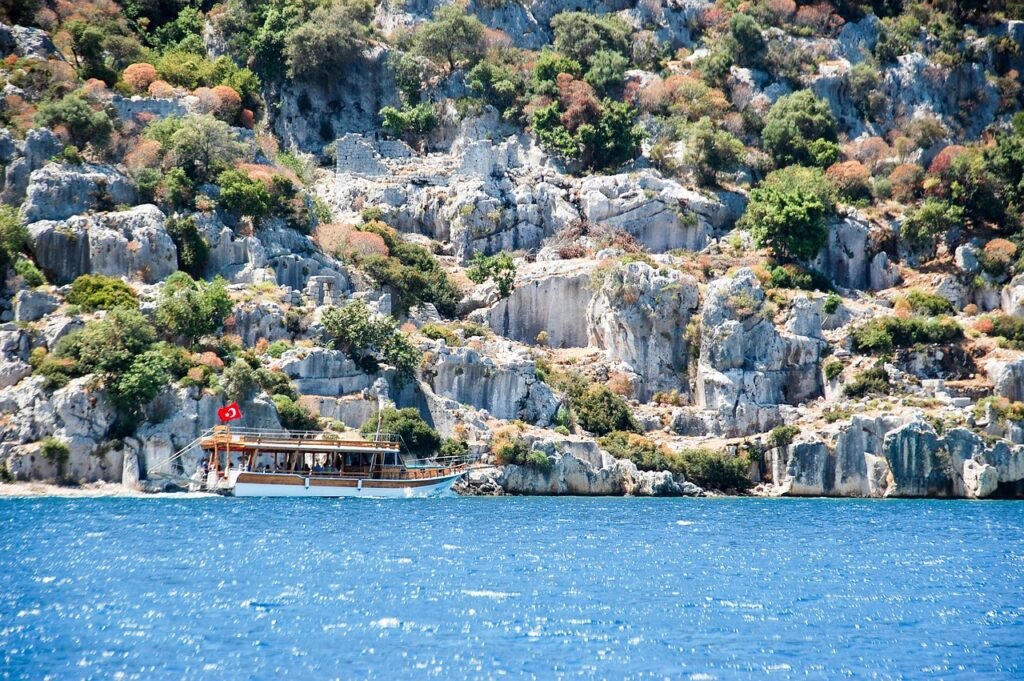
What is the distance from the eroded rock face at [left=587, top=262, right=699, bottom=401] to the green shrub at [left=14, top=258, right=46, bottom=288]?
30.8m

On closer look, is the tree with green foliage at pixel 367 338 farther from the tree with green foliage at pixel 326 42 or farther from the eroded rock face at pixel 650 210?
the tree with green foliage at pixel 326 42

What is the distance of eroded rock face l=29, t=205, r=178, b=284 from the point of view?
215 ft

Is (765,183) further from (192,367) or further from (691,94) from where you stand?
(192,367)

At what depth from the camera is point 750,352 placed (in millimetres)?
70750

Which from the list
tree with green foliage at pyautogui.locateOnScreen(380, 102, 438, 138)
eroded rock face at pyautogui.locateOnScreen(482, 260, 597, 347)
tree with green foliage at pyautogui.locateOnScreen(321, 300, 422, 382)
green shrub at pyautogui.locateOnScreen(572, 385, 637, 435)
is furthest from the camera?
tree with green foliage at pyautogui.locateOnScreen(380, 102, 438, 138)

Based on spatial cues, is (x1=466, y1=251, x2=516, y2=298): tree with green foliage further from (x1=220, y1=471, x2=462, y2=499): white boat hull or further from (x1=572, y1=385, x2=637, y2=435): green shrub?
(x1=220, y1=471, x2=462, y2=499): white boat hull

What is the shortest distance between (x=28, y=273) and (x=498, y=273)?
2667cm

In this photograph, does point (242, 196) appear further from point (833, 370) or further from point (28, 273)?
point (833, 370)

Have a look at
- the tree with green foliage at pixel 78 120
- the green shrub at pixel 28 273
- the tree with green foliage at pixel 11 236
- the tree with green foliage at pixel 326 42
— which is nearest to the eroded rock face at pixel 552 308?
the tree with green foliage at pixel 326 42

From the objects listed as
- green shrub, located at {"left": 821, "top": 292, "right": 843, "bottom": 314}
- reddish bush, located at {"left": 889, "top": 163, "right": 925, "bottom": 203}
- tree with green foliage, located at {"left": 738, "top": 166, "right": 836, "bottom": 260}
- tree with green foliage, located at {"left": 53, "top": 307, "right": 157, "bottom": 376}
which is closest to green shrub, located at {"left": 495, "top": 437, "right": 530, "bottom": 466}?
tree with green foliage, located at {"left": 53, "top": 307, "right": 157, "bottom": 376}

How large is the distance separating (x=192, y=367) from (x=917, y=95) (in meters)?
61.5

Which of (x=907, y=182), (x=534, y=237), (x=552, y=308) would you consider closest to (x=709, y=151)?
(x=534, y=237)

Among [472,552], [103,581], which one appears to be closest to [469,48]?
[472,552]

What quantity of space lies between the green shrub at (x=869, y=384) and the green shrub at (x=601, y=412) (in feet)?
39.1
